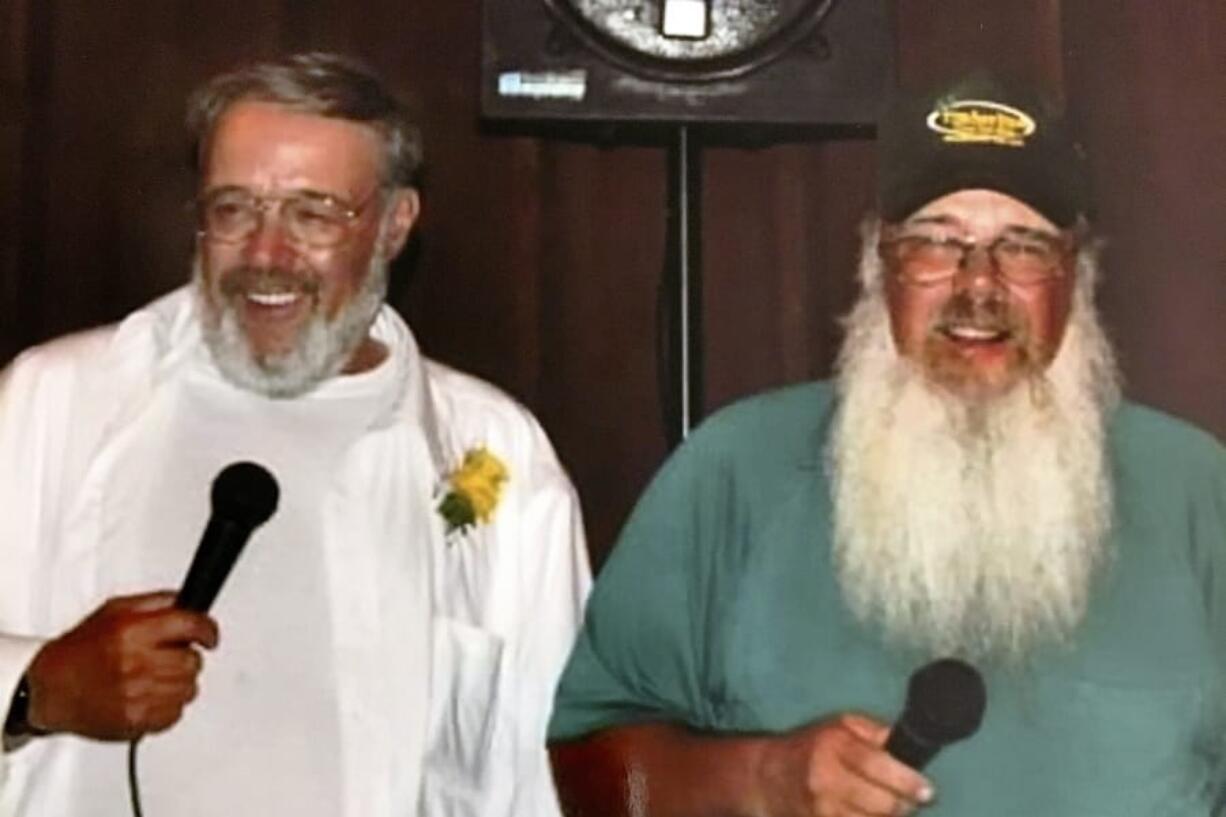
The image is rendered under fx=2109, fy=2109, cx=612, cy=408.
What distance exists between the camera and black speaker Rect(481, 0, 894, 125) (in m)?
1.41

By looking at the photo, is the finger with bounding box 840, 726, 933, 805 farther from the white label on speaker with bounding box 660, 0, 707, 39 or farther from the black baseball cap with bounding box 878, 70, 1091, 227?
the white label on speaker with bounding box 660, 0, 707, 39

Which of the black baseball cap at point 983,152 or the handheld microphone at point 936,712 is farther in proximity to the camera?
the black baseball cap at point 983,152

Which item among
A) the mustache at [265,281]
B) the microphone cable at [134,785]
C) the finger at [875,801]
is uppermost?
the mustache at [265,281]

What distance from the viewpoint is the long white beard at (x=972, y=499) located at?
1.26 m

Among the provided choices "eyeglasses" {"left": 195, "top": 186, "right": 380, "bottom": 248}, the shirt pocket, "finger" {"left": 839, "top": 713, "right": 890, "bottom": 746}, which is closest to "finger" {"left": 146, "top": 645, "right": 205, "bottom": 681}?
the shirt pocket

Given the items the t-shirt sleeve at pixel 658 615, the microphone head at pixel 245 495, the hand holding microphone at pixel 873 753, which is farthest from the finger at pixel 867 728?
the microphone head at pixel 245 495

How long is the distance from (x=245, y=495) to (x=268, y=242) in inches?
7.6

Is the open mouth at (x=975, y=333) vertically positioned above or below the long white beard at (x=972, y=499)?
above

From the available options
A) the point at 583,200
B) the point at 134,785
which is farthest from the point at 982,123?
the point at 134,785

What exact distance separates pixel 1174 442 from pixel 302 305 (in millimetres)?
563

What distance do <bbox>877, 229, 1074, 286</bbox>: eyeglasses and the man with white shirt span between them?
11.1 inches

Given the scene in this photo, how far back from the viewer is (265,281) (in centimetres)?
136

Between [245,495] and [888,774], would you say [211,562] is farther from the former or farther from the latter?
[888,774]

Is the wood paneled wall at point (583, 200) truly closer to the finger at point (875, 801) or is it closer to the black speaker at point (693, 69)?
the black speaker at point (693, 69)
